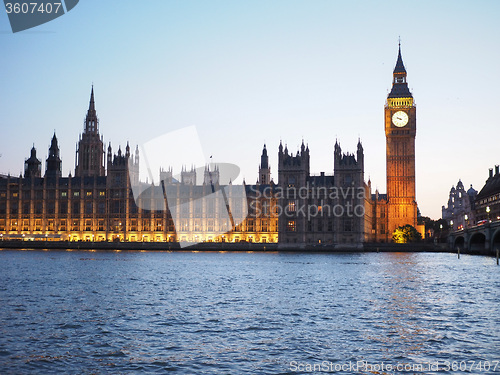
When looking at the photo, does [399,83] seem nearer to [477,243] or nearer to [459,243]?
[459,243]

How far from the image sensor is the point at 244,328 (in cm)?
2914

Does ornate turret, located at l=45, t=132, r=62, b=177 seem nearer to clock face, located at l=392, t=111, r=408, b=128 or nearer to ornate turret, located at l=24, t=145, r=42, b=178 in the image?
ornate turret, located at l=24, t=145, r=42, b=178

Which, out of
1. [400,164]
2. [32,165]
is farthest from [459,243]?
[32,165]

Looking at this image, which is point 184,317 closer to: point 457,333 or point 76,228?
point 457,333

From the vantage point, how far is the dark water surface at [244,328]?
72.0 feet

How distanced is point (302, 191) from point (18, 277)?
106 metres

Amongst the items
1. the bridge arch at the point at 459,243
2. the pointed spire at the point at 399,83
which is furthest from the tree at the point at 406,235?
the pointed spire at the point at 399,83

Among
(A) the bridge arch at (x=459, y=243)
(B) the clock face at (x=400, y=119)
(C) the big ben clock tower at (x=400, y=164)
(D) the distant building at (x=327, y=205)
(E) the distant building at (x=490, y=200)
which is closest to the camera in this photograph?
(A) the bridge arch at (x=459, y=243)

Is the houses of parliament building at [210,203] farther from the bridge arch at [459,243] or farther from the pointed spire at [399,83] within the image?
the bridge arch at [459,243]

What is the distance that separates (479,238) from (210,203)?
76.6 m

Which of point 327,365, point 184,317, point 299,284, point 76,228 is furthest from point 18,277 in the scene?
point 76,228

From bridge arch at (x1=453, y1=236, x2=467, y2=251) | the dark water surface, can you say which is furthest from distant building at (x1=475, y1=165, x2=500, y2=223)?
the dark water surface

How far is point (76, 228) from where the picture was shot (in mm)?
172375

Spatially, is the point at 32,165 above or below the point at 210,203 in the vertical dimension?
above
